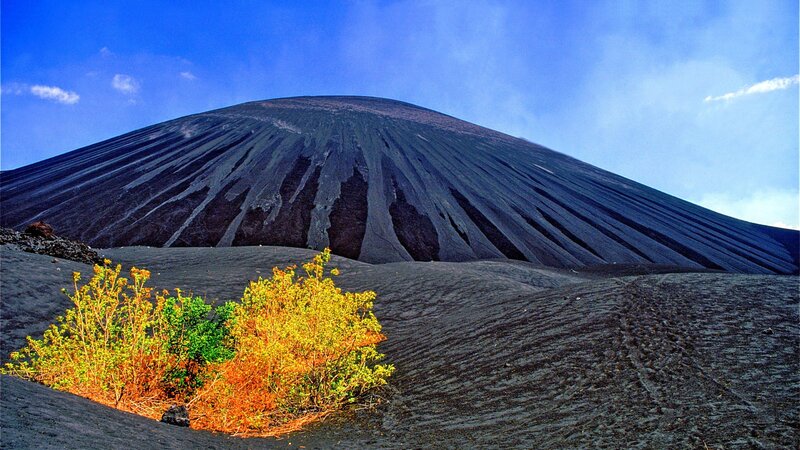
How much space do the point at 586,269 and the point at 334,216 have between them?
12.7 m

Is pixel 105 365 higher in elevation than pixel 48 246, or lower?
lower

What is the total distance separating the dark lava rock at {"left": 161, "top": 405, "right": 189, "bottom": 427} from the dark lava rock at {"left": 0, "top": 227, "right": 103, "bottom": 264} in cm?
882

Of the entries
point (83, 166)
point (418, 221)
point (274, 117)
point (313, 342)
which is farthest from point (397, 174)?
point (313, 342)

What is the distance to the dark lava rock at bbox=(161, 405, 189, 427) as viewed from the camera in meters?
5.33

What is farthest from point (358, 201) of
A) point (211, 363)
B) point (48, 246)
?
point (211, 363)

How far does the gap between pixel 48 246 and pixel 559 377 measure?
12749mm

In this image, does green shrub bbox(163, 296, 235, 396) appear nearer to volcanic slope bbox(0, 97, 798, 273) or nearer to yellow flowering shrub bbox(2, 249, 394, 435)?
yellow flowering shrub bbox(2, 249, 394, 435)

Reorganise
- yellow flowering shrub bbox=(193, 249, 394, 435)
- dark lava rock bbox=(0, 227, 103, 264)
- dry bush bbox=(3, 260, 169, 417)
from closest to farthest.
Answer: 1. dry bush bbox=(3, 260, 169, 417)
2. yellow flowering shrub bbox=(193, 249, 394, 435)
3. dark lava rock bbox=(0, 227, 103, 264)

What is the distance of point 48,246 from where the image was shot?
40.3 feet

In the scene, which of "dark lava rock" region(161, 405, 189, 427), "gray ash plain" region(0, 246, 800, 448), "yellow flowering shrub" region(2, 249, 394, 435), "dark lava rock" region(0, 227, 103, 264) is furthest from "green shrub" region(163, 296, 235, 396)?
"dark lava rock" region(0, 227, 103, 264)

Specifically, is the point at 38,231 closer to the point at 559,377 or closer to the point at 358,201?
the point at 559,377

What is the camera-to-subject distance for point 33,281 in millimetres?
8977

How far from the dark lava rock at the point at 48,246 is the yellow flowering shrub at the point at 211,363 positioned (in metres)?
6.35

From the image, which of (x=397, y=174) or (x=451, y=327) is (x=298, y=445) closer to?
(x=451, y=327)
